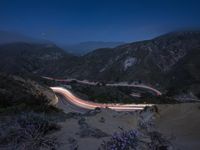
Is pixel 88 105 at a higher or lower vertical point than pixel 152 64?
lower

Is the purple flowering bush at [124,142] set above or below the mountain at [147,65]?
above

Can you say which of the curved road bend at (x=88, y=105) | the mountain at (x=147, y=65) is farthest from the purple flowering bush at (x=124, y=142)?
the mountain at (x=147, y=65)

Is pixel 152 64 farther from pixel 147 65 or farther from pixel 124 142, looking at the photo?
pixel 124 142

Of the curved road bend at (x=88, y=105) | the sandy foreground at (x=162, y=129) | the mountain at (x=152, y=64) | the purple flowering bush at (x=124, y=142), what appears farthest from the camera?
the mountain at (x=152, y=64)

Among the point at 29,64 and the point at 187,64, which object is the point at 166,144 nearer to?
the point at 187,64

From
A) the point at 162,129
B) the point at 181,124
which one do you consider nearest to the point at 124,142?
the point at 162,129

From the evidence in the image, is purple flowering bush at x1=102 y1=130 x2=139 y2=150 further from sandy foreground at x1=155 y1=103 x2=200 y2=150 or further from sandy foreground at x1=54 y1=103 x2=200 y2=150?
sandy foreground at x1=155 y1=103 x2=200 y2=150

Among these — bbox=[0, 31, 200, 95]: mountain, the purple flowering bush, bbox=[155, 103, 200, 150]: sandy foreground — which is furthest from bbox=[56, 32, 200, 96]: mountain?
the purple flowering bush

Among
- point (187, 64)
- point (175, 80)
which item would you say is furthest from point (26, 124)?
point (187, 64)

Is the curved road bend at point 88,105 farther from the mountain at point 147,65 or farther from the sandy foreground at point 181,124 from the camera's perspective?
the mountain at point 147,65

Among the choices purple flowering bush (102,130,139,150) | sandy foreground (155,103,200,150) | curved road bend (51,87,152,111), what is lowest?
curved road bend (51,87,152,111)

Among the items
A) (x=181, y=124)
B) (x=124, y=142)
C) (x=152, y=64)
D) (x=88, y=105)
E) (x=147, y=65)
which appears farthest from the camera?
(x=152, y=64)
